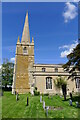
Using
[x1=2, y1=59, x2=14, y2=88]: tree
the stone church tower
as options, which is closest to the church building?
the stone church tower

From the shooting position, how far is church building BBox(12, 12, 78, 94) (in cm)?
2613

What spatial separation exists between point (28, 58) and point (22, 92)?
10.8m

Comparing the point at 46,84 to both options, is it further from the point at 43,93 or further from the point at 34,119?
the point at 34,119

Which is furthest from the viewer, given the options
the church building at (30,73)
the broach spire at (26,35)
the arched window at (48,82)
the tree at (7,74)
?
the tree at (7,74)

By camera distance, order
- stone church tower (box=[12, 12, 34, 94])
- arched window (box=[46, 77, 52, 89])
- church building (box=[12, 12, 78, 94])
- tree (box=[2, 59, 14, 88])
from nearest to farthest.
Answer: church building (box=[12, 12, 78, 94]) → arched window (box=[46, 77, 52, 89]) → stone church tower (box=[12, 12, 34, 94]) → tree (box=[2, 59, 14, 88])

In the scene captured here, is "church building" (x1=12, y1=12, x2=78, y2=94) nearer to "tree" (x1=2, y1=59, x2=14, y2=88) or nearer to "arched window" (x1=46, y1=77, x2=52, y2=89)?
"arched window" (x1=46, y1=77, x2=52, y2=89)

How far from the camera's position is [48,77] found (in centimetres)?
2703

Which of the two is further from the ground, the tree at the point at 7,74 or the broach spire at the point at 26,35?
the broach spire at the point at 26,35

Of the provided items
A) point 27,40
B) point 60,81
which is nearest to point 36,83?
point 60,81

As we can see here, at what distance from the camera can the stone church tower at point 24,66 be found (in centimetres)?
2969

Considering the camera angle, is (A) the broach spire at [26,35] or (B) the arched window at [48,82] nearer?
(B) the arched window at [48,82]

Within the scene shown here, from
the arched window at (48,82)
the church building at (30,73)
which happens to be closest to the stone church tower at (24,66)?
the church building at (30,73)

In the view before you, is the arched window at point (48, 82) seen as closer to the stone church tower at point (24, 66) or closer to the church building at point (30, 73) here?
A: the church building at point (30, 73)

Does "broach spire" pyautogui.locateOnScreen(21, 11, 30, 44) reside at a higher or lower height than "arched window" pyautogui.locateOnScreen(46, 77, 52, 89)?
higher
